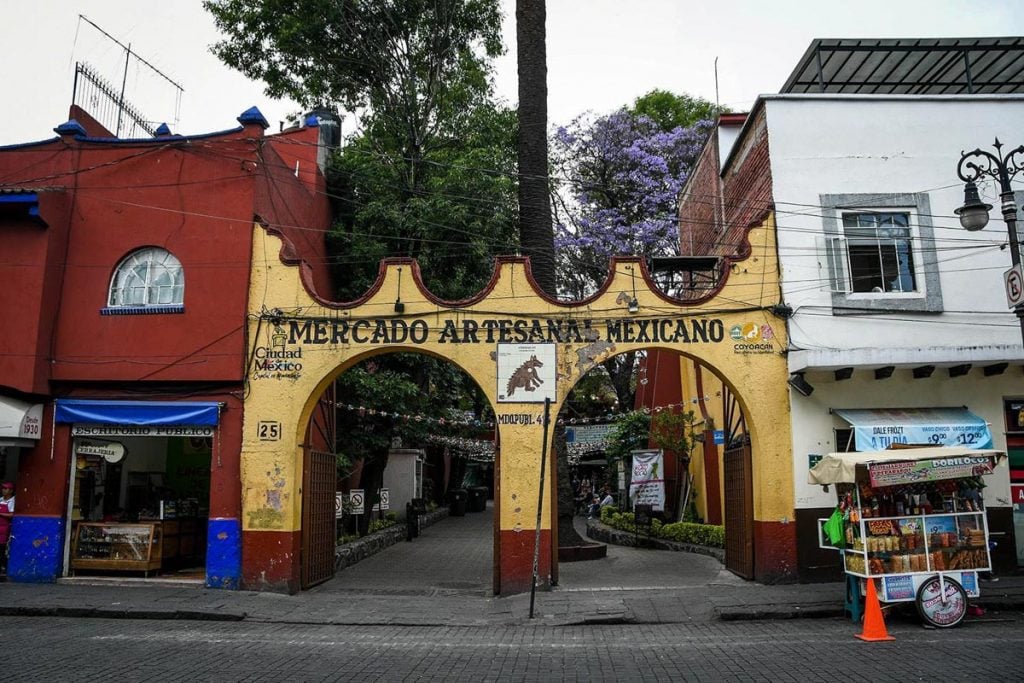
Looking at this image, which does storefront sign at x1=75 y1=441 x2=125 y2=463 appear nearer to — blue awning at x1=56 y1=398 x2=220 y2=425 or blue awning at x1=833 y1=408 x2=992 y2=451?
blue awning at x1=56 y1=398 x2=220 y2=425

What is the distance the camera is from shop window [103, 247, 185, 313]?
15219mm

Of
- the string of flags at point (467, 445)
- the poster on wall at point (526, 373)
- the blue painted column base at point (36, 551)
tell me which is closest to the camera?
the poster on wall at point (526, 373)

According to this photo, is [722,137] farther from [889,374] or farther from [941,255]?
[889,374]

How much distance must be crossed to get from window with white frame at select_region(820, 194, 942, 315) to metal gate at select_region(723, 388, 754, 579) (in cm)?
308

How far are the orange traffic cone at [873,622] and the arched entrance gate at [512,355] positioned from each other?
3.75 meters

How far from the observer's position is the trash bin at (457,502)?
111 feet

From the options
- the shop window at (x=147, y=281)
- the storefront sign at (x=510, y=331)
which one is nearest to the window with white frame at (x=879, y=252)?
the storefront sign at (x=510, y=331)

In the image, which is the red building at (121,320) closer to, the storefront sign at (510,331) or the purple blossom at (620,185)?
the storefront sign at (510,331)

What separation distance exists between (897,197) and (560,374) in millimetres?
6778

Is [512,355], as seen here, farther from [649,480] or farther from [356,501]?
[649,480]

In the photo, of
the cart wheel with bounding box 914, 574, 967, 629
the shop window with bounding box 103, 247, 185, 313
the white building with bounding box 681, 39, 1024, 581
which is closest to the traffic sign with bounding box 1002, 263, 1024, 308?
the white building with bounding box 681, 39, 1024, 581

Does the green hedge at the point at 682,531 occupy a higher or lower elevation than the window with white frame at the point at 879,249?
lower

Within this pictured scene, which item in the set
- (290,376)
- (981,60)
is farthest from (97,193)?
(981,60)

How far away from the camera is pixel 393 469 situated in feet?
91.2
